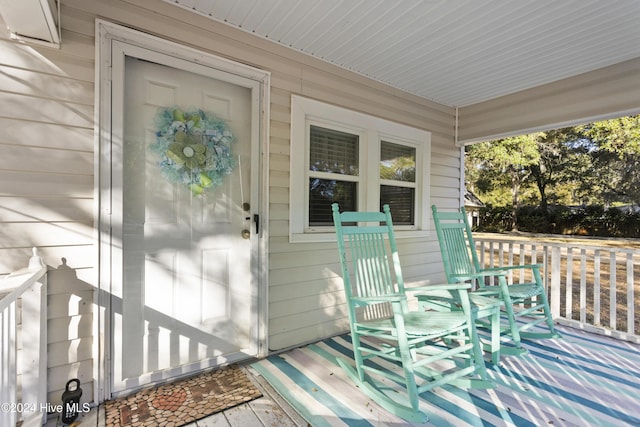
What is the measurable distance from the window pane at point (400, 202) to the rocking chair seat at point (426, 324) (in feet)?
4.96

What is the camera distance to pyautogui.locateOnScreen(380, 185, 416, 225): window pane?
137 inches

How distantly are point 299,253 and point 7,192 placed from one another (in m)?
1.91

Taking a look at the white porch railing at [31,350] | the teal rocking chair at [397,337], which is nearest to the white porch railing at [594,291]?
the teal rocking chair at [397,337]

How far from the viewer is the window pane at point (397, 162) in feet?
11.3

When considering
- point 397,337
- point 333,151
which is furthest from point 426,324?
point 333,151

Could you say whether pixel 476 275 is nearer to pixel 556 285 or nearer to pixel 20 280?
pixel 556 285

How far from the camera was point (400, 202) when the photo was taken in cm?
365

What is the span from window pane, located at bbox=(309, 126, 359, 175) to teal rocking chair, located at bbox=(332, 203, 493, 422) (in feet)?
2.47

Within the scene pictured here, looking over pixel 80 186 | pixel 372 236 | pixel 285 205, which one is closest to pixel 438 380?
pixel 372 236

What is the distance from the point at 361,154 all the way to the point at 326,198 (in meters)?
0.64

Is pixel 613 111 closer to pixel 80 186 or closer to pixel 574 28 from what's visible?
pixel 574 28

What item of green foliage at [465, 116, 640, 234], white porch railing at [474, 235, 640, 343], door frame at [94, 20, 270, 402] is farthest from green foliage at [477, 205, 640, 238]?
door frame at [94, 20, 270, 402]

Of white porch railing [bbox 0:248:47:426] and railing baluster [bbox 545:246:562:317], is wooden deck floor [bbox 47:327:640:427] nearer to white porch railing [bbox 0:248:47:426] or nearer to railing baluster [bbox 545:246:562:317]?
white porch railing [bbox 0:248:47:426]

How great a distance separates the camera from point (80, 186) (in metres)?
1.83
